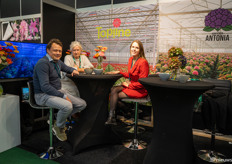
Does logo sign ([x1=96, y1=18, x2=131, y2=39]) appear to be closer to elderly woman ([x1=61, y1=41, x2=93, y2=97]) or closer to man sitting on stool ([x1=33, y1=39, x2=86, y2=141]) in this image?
elderly woman ([x1=61, y1=41, x2=93, y2=97])

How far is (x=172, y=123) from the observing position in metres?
2.06

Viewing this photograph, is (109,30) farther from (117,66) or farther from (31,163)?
(31,163)

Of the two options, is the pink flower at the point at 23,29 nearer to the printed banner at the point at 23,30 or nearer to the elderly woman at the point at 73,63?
the printed banner at the point at 23,30

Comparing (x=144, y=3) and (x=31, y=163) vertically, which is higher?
(x=144, y=3)

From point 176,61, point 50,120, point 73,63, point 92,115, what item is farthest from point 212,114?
point 73,63

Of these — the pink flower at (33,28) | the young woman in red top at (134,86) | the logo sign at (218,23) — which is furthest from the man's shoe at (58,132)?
the logo sign at (218,23)

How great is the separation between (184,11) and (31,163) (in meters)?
3.31

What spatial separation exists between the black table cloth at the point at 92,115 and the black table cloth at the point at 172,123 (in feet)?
2.59

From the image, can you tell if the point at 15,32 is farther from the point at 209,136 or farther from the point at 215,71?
the point at 209,136

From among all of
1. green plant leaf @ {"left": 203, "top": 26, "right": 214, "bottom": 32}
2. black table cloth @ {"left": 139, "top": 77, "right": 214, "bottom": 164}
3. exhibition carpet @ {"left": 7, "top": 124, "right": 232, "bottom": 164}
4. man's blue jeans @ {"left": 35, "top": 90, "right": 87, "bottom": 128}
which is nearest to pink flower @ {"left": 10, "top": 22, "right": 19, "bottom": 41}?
exhibition carpet @ {"left": 7, "top": 124, "right": 232, "bottom": 164}

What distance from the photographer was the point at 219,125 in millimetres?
2451

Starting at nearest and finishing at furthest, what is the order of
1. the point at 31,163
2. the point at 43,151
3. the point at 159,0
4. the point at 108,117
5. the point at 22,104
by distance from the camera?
the point at 31,163
the point at 43,151
the point at 108,117
the point at 22,104
the point at 159,0

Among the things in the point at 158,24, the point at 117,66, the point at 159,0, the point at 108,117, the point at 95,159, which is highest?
the point at 159,0

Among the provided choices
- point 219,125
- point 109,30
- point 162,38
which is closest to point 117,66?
point 109,30
